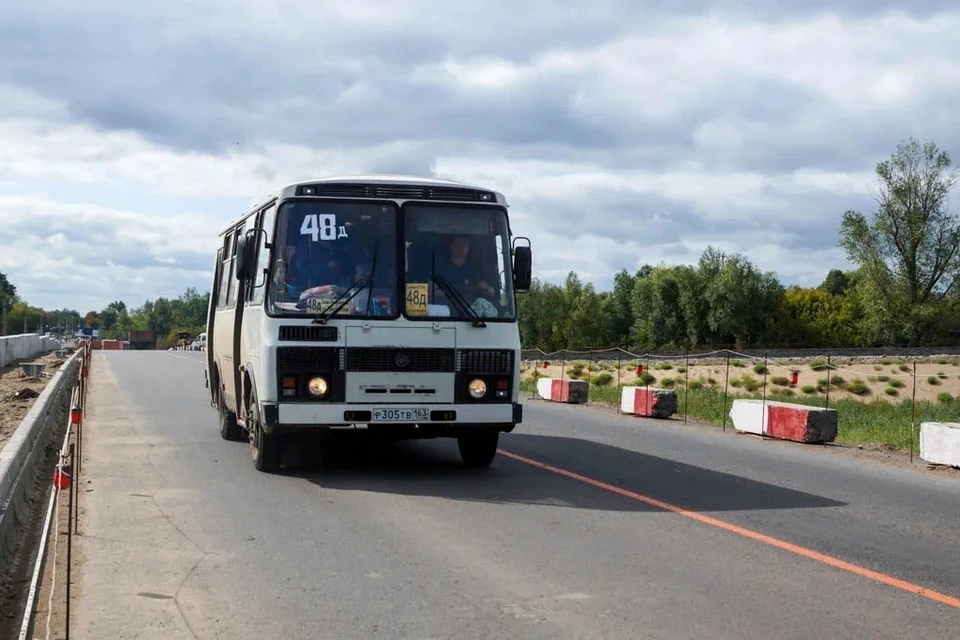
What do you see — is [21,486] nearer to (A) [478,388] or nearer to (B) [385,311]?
(B) [385,311]

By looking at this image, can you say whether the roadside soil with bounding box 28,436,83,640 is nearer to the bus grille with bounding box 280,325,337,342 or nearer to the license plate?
the bus grille with bounding box 280,325,337,342

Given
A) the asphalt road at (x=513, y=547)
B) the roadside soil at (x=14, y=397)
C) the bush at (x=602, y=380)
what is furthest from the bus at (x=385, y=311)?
the bush at (x=602, y=380)

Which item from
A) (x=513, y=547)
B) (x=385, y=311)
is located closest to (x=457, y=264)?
(x=385, y=311)

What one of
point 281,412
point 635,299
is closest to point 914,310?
point 635,299

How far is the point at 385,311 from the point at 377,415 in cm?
103

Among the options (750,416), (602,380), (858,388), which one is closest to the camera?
(750,416)

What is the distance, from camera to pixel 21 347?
48.7 metres

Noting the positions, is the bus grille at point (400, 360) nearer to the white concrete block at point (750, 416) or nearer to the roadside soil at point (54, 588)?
the roadside soil at point (54, 588)

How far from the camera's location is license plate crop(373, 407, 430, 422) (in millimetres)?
10656

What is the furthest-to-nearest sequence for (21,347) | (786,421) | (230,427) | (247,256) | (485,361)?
(21,347) → (786,421) → (230,427) → (247,256) → (485,361)

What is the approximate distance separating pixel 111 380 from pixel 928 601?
29838mm

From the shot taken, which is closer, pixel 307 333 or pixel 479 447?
pixel 307 333

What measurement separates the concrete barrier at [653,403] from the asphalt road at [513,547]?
7.73 metres

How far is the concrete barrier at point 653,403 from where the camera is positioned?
21.7 metres
